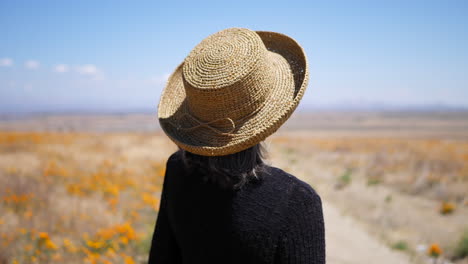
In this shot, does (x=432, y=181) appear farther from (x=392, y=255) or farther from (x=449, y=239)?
(x=392, y=255)

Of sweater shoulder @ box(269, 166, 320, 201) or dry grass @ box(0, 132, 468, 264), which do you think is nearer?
sweater shoulder @ box(269, 166, 320, 201)

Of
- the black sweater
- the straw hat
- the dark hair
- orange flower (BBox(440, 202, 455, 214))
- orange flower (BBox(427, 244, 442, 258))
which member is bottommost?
orange flower (BBox(440, 202, 455, 214))

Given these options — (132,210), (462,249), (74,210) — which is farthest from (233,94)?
(462,249)

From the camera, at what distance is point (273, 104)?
1.28 meters

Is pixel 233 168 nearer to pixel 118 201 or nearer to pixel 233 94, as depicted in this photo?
pixel 233 94

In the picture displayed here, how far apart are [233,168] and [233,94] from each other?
0.93ft

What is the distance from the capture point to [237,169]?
123 cm

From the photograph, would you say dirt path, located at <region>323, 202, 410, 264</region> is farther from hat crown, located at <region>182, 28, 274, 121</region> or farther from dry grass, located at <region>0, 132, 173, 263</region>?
hat crown, located at <region>182, 28, 274, 121</region>

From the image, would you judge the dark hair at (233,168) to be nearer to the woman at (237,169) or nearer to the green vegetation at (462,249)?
the woman at (237,169)

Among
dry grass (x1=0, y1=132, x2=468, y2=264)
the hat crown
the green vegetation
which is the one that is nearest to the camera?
the hat crown

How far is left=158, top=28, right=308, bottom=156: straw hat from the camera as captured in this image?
3.96ft

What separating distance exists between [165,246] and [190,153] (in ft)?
1.67

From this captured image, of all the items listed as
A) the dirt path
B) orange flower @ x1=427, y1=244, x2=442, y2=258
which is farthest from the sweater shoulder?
orange flower @ x1=427, y1=244, x2=442, y2=258

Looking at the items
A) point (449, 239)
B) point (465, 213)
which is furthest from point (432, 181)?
point (449, 239)
